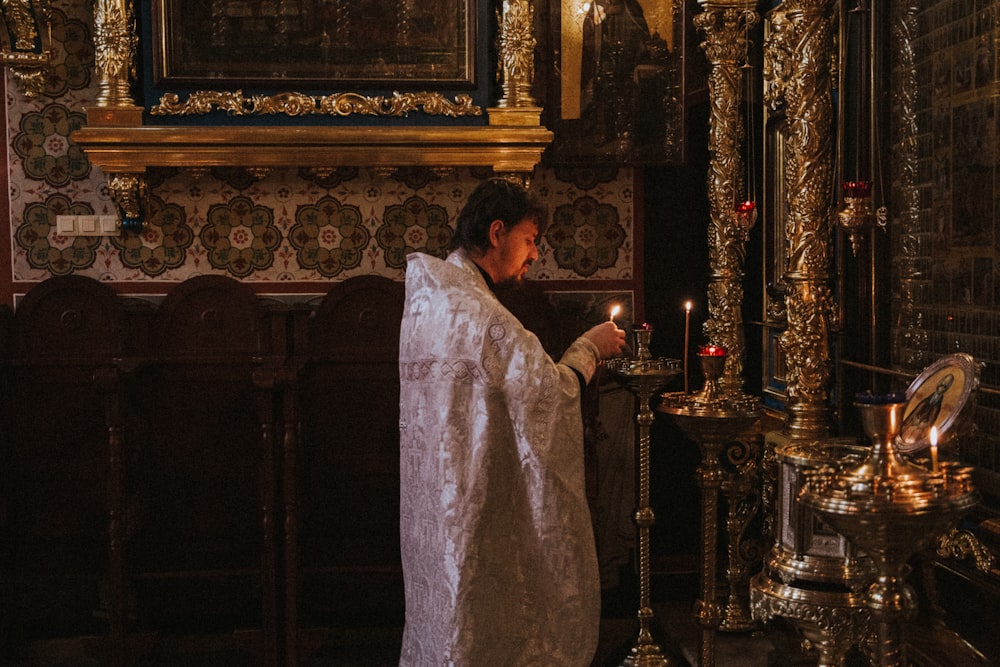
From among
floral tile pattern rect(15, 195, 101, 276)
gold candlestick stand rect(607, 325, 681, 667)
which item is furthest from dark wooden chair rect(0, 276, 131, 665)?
gold candlestick stand rect(607, 325, 681, 667)

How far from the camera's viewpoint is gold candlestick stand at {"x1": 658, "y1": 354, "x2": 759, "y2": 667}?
3047mm

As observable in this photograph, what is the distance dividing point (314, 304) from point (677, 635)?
6.48ft

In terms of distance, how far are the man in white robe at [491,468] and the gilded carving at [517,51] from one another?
4.54 ft

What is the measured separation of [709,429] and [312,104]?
2.10 metres

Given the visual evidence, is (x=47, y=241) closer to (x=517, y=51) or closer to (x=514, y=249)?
(x=517, y=51)

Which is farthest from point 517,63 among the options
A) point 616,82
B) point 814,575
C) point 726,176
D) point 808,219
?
point 814,575

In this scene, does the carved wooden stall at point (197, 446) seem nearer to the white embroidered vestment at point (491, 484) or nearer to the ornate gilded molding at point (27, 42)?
the ornate gilded molding at point (27, 42)

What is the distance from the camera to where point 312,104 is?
4.17 metres

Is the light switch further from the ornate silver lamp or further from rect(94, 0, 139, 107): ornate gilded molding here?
the ornate silver lamp

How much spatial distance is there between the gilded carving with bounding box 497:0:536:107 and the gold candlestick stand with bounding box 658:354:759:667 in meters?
1.53

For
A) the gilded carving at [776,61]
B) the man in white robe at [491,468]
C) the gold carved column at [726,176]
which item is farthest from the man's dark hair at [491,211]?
the gold carved column at [726,176]

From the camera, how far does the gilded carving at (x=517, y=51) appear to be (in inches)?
164

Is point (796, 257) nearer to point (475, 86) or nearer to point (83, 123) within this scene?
point (475, 86)

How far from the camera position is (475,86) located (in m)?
4.22
